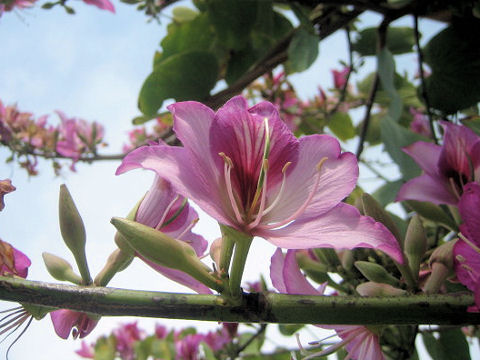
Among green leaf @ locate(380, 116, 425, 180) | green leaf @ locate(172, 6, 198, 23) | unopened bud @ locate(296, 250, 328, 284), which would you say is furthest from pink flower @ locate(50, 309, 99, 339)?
green leaf @ locate(172, 6, 198, 23)

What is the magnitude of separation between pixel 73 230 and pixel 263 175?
20cm

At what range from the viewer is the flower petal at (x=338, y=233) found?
16.6 inches

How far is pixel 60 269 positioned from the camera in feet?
1.60

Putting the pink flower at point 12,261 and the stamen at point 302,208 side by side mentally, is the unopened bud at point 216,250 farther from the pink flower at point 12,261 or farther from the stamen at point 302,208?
the pink flower at point 12,261

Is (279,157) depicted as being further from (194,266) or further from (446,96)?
(446,96)

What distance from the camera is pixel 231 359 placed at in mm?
1569

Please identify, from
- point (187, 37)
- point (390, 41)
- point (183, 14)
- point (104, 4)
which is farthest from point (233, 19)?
point (390, 41)

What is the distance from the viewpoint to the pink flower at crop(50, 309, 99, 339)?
508 millimetres

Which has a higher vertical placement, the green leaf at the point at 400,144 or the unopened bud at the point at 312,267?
the green leaf at the point at 400,144

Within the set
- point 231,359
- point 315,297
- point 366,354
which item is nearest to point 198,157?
point 315,297

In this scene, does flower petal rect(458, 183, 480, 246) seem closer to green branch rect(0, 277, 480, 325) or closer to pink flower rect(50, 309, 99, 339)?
green branch rect(0, 277, 480, 325)

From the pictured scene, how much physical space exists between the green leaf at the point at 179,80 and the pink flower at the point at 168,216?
0.60 m

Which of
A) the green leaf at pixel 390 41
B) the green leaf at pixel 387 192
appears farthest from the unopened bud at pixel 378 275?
the green leaf at pixel 390 41

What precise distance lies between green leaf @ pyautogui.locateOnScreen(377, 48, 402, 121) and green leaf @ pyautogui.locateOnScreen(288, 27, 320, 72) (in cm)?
19
